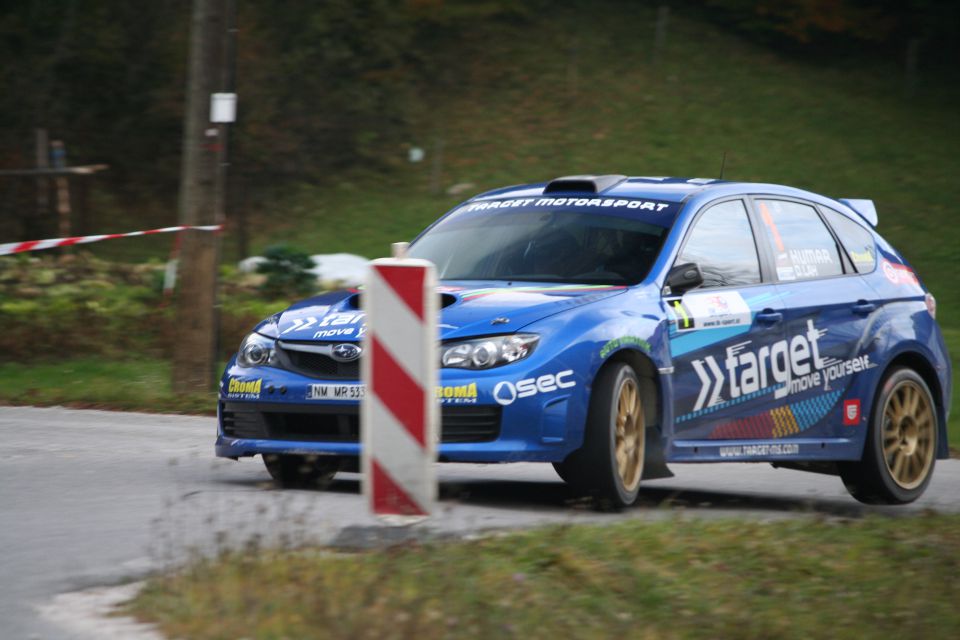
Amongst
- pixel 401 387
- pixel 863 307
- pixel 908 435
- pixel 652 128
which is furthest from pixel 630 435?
pixel 652 128

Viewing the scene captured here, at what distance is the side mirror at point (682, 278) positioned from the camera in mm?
8406

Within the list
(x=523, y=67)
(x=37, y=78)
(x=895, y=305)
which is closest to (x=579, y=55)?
(x=523, y=67)

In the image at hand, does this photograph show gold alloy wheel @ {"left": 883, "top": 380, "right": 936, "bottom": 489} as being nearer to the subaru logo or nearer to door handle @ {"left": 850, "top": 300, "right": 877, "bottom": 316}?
door handle @ {"left": 850, "top": 300, "right": 877, "bottom": 316}

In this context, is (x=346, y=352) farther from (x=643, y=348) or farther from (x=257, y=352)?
(x=643, y=348)

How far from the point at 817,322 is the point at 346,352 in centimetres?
290

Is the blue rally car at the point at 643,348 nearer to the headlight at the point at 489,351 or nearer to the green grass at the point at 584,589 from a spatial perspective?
the headlight at the point at 489,351

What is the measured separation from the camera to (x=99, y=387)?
47.1 ft

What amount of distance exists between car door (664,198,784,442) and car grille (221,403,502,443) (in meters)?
1.14

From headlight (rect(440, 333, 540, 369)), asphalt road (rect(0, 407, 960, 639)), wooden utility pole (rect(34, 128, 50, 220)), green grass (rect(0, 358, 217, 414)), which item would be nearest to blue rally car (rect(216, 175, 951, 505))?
headlight (rect(440, 333, 540, 369))

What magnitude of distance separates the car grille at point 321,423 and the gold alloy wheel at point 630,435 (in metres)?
0.65

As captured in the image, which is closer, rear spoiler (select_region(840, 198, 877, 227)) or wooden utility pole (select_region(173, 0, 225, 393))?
rear spoiler (select_region(840, 198, 877, 227))

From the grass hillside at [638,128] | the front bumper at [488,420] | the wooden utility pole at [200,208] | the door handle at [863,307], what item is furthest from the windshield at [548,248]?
the grass hillside at [638,128]

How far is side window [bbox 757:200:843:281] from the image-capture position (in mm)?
9391

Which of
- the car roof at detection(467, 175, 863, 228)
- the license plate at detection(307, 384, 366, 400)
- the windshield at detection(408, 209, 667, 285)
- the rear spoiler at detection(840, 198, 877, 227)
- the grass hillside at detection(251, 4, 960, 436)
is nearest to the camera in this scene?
the license plate at detection(307, 384, 366, 400)
